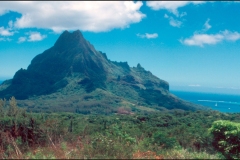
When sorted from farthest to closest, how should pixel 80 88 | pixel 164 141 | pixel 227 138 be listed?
pixel 80 88
pixel 164 141
pixel 227 138

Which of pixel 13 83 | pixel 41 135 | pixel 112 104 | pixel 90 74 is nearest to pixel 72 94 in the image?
pixel 90 74

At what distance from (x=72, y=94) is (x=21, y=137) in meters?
151

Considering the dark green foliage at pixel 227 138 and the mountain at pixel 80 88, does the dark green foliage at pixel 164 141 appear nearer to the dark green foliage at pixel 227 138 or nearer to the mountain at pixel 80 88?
the dark green foliage at pixel 227 138

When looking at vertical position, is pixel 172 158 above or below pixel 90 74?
below

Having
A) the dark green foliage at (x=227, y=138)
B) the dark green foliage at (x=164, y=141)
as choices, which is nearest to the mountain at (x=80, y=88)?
the dark green foliage at (x=164, y=141)

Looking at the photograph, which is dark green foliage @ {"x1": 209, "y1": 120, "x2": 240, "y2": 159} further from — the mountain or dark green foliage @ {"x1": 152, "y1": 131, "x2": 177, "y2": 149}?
the mountain

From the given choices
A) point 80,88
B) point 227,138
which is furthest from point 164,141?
point 80,88

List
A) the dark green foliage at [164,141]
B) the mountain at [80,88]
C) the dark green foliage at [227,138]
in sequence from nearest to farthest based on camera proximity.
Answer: the dark green foliage at [227,138], the dark green foliage at [164,141], the mountain at [80,88]

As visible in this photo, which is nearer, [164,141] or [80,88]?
[164,141]

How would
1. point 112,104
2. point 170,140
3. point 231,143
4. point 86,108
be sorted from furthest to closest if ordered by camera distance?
point 112,104, point 86,108, point 170,140, point 231,143

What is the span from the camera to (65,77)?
7205 inches

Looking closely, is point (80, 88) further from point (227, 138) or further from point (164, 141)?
point (227, 138)

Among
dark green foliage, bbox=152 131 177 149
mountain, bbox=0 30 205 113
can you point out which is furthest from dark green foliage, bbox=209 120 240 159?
mountain, bbox=0 30 205 113

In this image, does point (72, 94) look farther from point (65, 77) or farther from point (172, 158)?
point (172, 158)
